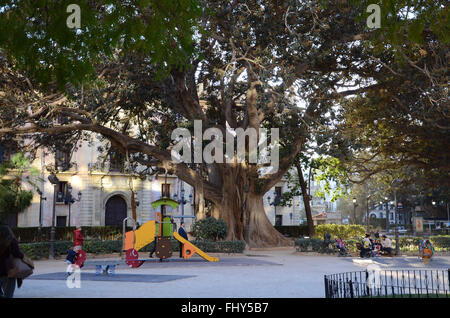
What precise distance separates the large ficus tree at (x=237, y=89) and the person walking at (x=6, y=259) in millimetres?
11671

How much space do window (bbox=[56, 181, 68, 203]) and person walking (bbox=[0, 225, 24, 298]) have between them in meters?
37.7

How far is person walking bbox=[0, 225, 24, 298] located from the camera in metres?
8.80

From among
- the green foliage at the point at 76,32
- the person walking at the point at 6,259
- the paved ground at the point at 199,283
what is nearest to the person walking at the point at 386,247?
the paved ground at the point at 199,283

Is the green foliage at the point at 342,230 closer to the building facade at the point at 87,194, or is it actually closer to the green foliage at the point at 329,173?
the building facade at the point at 87,194

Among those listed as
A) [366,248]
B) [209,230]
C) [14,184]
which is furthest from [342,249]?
[14,184]

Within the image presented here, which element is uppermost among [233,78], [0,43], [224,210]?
[233,78]

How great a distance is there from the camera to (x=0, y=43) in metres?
8.16

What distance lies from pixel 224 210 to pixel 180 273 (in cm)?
1300

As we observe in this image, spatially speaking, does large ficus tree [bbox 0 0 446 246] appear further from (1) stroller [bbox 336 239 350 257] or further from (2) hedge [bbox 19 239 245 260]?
(1) stroller [bbox 336 239 350 257]

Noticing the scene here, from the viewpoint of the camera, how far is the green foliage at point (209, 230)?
1024 inches
